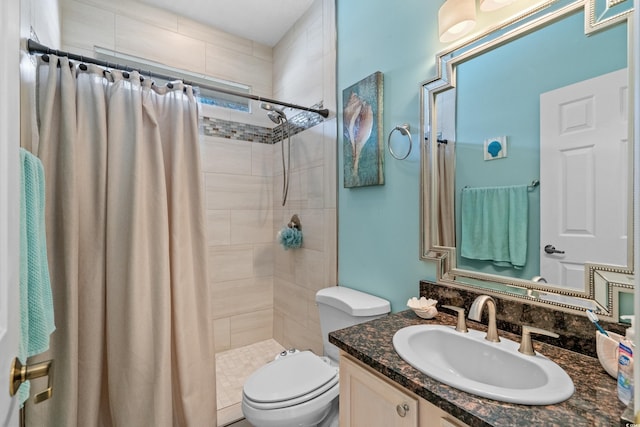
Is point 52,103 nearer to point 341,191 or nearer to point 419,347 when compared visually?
point 341,191

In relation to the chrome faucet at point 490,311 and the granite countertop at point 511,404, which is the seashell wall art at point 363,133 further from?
the granite countertop at point 511,404

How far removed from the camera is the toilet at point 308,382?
3.96 ft

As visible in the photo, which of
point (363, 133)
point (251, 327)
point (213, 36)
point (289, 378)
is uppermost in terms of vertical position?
point (213, 36)

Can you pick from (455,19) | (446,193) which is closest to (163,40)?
(455,19)

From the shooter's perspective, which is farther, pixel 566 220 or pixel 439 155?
pixel 439 155

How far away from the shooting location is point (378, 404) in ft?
2.77

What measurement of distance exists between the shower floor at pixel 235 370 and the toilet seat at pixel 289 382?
0.58 meters

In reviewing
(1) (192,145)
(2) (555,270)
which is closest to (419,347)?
(2) (555,270)

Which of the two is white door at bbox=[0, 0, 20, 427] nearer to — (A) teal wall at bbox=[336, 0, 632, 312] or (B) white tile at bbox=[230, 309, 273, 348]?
(A) teal wall at bbox=[336, 0, 632, 312]

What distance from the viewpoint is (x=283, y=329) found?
2473 millimetres

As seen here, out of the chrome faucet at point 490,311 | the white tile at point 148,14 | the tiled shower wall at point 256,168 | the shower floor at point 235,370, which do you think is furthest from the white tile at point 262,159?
the chrome faucet at point 490,311

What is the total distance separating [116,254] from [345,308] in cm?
114

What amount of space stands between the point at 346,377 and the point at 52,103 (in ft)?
5.43

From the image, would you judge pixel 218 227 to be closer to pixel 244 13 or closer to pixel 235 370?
pixel 235 370
